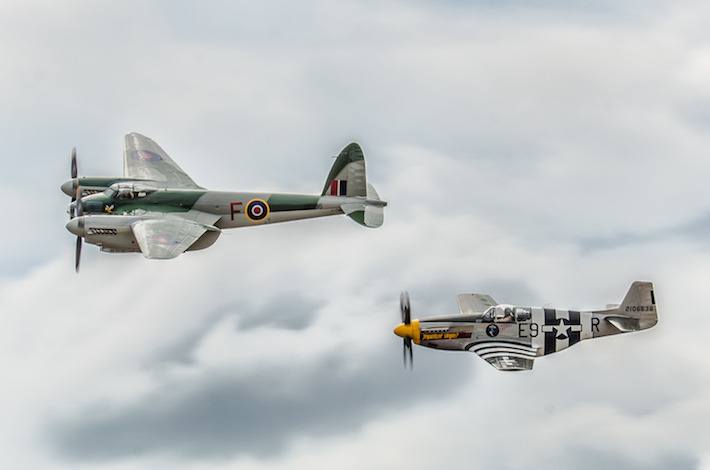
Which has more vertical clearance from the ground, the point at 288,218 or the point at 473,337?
the point at 288,218

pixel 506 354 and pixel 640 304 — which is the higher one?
pixel 640 304

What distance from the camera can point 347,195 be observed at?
67.9 meters

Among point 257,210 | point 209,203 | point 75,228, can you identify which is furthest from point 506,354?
point 75,228

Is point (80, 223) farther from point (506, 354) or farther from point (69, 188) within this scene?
point (506, 354)

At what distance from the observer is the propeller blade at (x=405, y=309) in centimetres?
6012

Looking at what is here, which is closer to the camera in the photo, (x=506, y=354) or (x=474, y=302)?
(x=506, y=354)

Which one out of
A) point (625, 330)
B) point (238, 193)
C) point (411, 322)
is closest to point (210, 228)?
point (238, 193)

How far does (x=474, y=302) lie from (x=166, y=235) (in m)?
15.1

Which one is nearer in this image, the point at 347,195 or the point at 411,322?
the point at 411,322

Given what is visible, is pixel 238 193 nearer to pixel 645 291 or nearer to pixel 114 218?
pixel 114 218

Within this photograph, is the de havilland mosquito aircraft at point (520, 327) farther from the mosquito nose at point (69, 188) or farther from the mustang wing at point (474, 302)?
the mosquito nose at point (69, 188)

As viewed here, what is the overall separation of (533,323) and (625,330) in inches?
180

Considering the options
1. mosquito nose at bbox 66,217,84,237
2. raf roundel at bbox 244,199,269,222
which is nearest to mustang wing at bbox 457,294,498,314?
raf roundel at bbox 244,199,269,222

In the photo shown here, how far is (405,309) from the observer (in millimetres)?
60219
